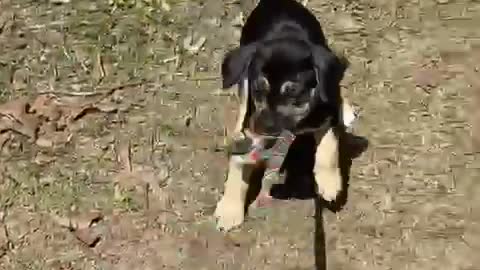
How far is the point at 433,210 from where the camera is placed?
14.5ft

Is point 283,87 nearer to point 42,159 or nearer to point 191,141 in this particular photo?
point 191,141

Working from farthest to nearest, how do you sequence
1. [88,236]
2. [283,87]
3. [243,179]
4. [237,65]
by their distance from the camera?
[88,236] → [243,179] → [237,65] → [283,87]

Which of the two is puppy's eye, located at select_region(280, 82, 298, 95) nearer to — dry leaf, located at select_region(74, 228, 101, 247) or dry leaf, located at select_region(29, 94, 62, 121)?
dry leaf, located at select_region(74, 228, 101, 247)

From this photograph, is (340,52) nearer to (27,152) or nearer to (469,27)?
(469,27)

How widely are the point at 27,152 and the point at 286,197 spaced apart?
122 cm

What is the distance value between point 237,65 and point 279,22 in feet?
1.25

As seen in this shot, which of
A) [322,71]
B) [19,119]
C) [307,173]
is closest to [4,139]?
[19,119]

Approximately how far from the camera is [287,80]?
397 cm

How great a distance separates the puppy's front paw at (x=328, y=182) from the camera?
4312 mm

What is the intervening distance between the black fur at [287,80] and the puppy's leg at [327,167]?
116 millimetres

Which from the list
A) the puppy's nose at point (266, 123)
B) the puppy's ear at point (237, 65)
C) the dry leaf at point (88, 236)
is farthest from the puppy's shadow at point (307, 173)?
the dry leaf at point (88, 236)

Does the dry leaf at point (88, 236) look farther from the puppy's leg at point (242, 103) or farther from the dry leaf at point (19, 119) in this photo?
the puppy's leg at point (242, 103)

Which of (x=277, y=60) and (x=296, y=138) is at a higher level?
(x=277, y=60)


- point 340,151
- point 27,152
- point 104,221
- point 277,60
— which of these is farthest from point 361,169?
point 27,152
